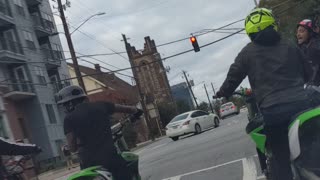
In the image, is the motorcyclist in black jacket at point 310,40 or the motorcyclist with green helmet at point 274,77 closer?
the motorcyclist with green helmet at point 274,77

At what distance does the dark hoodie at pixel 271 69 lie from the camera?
473 cm

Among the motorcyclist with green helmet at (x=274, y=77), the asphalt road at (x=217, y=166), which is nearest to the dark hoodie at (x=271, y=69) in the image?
the motorcyclist with green helmet at (x=274, y=77)

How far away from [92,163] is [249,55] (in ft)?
5.63

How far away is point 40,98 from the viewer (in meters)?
46.8

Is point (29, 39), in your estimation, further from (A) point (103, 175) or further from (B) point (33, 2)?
(A) point (103, 175)

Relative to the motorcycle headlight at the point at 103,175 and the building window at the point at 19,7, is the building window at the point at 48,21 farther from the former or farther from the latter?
the motorcycle headlight at the point at 103,175

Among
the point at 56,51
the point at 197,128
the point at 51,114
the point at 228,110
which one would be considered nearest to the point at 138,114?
the point at 197,128

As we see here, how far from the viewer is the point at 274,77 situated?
4.79 m

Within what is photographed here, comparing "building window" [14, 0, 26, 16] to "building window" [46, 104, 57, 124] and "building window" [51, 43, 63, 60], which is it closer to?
"building window" [51, 43, 63, 60]

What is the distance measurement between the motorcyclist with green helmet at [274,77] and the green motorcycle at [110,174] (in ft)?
4.33

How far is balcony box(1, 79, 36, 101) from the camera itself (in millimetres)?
42031

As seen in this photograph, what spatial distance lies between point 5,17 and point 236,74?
39908 millimetres

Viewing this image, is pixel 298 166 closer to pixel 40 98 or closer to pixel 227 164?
pixel 227 164

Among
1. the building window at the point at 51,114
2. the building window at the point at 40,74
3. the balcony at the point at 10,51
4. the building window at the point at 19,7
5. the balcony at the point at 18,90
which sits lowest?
the building window at the point at 51,114
